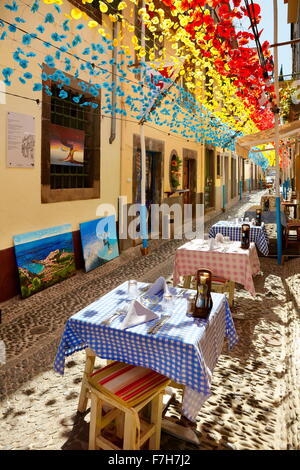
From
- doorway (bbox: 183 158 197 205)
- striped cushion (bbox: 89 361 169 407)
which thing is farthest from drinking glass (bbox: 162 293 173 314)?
doorway (bbox: 183 158 197 205)

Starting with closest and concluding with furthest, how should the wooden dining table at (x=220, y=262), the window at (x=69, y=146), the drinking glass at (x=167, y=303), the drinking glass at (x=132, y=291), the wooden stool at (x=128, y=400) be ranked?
1. the wooden stool at (x=128, y=400)
2. the drinking glass at (x=167, y=303)
3. the drinking glass at (x=132, y=291)
4. the wooden dining table at (x=220, y=262)
5. the window at (x=69, y=146)

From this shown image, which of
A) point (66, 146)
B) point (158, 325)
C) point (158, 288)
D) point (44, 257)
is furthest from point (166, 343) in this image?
point (66, 146)

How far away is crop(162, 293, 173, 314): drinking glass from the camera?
118 inches

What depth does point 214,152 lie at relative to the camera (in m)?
19.6

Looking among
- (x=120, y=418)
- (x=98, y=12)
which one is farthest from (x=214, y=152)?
(x=120, y=418)

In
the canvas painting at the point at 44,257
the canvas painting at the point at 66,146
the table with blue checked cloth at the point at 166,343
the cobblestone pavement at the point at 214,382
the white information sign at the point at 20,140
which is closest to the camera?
the table with blue checked cloth at the point at 166,343

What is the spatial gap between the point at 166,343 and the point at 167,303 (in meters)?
0.65

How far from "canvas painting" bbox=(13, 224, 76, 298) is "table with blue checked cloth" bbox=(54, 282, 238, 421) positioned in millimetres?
3249

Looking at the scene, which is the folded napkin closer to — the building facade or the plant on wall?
the building facade

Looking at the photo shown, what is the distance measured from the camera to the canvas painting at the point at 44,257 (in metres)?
5.98

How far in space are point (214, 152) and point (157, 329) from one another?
18109 mm

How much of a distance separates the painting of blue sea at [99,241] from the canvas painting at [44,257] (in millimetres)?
473

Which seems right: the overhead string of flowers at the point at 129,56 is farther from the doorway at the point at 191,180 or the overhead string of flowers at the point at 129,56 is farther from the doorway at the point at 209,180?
the doorway at the point at 209,180

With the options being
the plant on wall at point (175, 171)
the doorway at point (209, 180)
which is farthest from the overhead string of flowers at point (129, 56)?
the doorway at point (209, 180)
